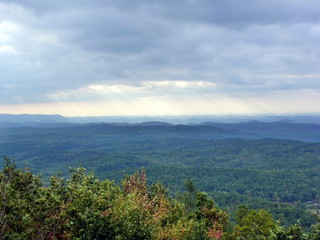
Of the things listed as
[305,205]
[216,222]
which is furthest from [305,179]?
[216,222]

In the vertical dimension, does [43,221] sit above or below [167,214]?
above

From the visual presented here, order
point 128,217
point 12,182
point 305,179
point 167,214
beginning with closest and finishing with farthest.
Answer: point 128,217 < point 12,182 < point 167,214 < point 305,179

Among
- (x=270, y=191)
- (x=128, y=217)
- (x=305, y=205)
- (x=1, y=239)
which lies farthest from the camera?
(x=270, y=191)

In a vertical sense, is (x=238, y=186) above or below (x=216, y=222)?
below

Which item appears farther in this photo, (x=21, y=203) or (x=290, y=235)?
(x=290, y=235)

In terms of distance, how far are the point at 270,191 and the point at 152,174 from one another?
7679 centimetres

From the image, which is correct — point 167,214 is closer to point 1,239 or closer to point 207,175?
point 1,239

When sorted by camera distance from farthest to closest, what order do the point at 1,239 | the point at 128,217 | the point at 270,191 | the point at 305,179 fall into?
the point at 305,179, the point at 270,191, the point at 128,217, the point at 1,239

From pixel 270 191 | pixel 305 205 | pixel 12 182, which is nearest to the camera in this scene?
pixel 12 182

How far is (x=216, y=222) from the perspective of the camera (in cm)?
2755

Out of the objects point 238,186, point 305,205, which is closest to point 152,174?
point 238,186

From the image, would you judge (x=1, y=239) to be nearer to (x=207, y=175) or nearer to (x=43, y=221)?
(x=43, y=221)

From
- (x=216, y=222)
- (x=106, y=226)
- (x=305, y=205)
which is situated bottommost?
(x=305, y=205)

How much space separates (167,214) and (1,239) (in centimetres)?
1474
